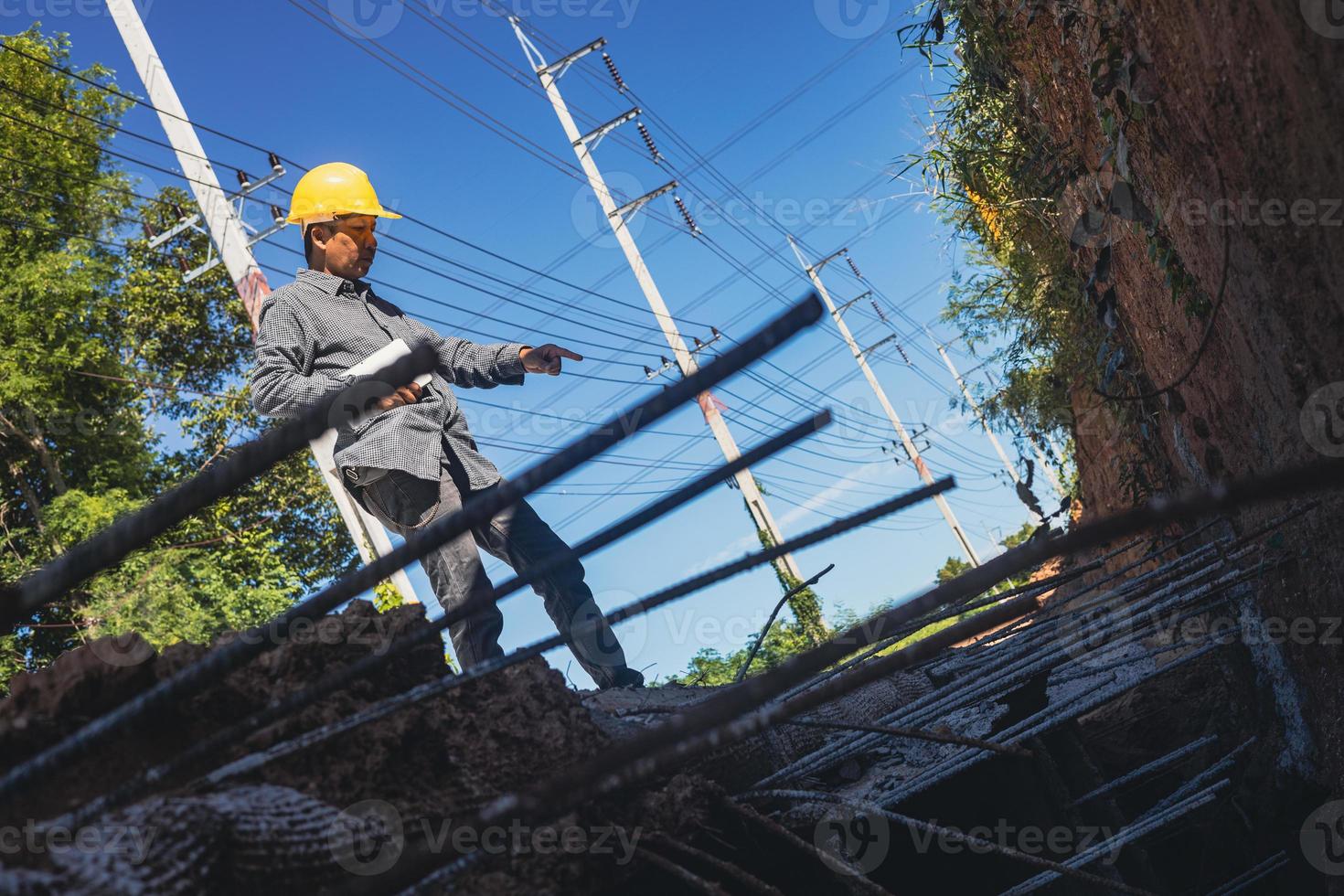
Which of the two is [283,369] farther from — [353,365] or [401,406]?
[401,406]

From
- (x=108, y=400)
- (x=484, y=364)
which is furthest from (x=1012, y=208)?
(x=108, y=400)

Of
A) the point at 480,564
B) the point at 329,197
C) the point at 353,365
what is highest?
the point at 329,197

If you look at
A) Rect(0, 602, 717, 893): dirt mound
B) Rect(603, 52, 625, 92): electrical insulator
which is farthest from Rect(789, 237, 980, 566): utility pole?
Rect(0, 602, 717, 893): dirt mound

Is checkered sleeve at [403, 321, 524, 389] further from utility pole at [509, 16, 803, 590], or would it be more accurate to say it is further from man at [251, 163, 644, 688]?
utility pole at [509, 16, 803, 590]

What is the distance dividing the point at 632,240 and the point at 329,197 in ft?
46.8

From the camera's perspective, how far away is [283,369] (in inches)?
139

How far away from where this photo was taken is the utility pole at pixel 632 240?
17.7m

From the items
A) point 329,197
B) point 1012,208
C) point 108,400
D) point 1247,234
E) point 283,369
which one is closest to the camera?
point 1247,234

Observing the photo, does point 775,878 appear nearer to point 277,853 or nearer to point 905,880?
point 905,880

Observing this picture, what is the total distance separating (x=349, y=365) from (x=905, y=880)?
249 cm

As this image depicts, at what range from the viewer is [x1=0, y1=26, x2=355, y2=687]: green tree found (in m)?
15.1

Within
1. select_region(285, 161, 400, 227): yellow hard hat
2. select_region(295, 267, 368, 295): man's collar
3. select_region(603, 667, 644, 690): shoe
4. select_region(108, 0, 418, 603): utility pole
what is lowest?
select_region(603, 667, 644, 690): shoe

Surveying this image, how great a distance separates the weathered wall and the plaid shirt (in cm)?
232

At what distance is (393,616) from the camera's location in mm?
2271
